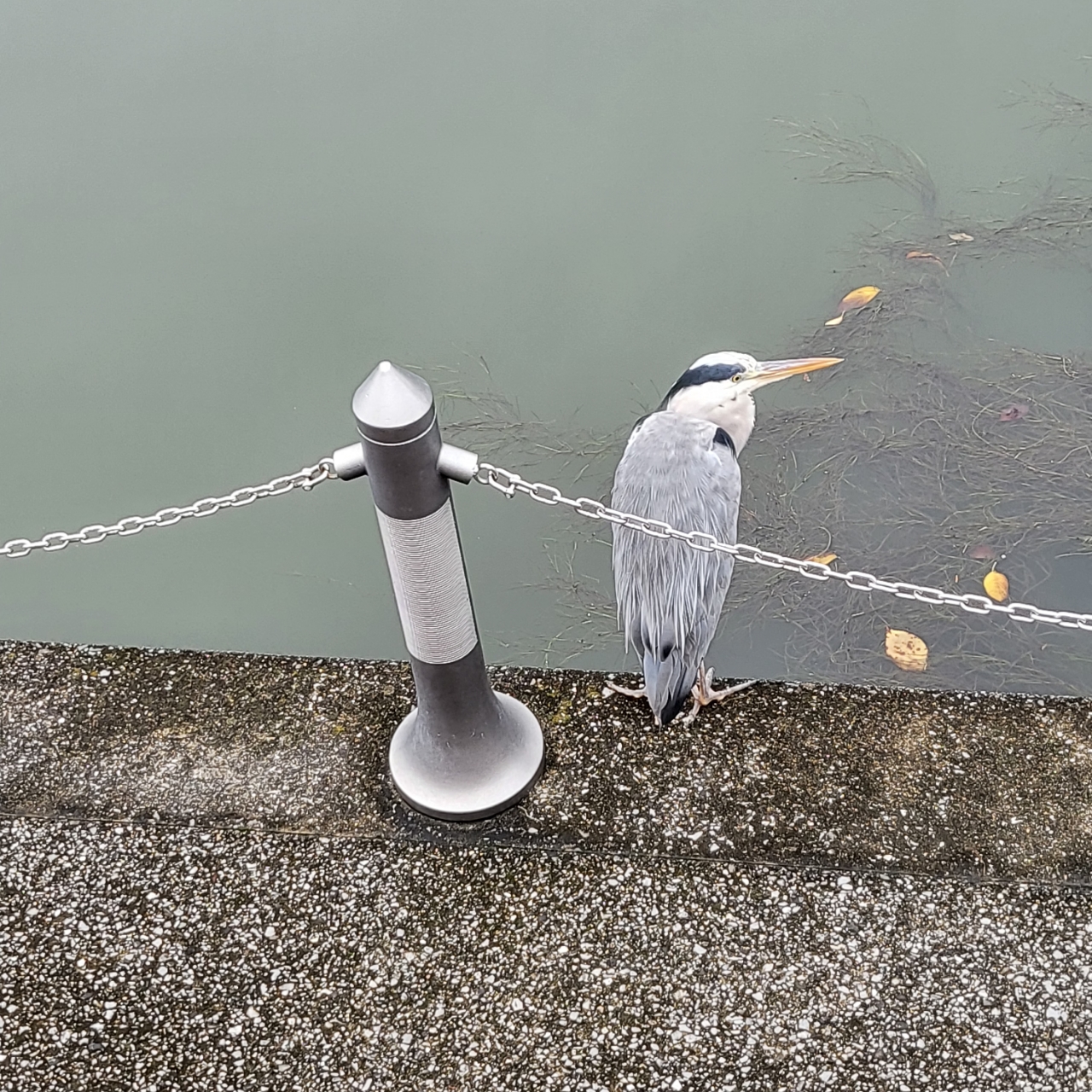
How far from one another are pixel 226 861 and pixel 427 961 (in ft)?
1.53

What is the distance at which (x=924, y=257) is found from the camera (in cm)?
482

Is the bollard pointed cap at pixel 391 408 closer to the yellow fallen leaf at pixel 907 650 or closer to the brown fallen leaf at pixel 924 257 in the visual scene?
the yellow fallen leaf at pixel 907 650

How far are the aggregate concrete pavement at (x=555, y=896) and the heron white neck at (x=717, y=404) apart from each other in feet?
3.15

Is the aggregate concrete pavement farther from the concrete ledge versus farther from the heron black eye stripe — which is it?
the heron black eye stripe

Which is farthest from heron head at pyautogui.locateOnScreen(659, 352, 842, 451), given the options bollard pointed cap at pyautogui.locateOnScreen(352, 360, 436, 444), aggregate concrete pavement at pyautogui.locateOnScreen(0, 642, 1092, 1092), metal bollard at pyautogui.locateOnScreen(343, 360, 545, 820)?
bollard pointed cap at pyautogui.locateOnScreen(352, 360, 436, 444)

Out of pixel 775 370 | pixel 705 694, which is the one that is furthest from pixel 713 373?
pixel 705 694

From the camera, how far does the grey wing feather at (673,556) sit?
7.86ft

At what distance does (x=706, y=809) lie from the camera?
2166 mm

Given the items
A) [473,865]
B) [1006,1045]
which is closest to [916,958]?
[1006,1045]

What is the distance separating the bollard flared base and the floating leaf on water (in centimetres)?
283

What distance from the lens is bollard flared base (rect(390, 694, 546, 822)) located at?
2166mm

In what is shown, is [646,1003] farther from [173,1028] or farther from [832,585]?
[832,585]

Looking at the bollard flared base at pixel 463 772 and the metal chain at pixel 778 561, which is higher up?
the metal chain at pixel 778 561

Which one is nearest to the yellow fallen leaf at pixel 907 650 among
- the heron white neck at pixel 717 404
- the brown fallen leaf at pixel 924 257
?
the heron white neck at pixel 717 404
